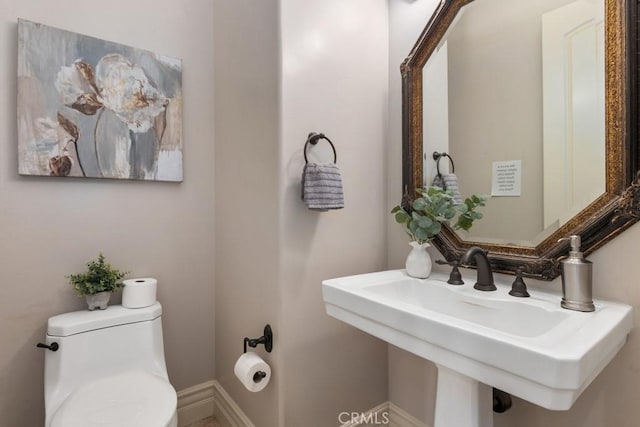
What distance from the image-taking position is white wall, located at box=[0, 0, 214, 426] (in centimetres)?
130

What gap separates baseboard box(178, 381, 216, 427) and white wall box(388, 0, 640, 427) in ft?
3.31

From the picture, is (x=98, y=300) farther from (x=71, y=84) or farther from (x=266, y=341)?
(x=71, y=84)

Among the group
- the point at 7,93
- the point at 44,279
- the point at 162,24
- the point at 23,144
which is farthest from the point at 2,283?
the point at 162,24

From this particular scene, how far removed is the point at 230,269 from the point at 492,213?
1.23m

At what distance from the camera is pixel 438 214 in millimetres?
1263

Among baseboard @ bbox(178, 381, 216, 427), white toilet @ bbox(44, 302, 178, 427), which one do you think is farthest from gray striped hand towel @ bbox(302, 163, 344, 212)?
baseboard @ bbox(178, 381, 216, 427)

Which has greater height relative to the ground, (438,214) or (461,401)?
(438,214)

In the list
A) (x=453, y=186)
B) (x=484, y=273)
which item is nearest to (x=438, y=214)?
(x=453, y=186)

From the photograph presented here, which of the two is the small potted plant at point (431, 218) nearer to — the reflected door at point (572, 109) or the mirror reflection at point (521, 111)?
the mirror reflection at point (521, 111)

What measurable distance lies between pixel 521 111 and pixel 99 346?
6.12 ft

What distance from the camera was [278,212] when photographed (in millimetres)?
1253

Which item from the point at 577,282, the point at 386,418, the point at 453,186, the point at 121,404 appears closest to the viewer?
the point at 577,282

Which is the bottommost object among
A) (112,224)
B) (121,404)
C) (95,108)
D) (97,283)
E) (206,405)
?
(206,405)

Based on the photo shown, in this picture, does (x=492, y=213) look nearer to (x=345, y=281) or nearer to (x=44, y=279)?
(x=345, y=281)
